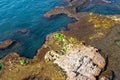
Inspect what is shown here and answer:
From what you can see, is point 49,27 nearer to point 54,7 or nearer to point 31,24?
point 31,24

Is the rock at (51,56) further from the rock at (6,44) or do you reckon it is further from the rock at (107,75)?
the rock at (6,44)

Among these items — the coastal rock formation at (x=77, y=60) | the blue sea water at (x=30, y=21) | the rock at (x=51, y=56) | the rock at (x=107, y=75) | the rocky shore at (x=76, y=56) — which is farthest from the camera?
the blue sea water at (x=30, y=21)

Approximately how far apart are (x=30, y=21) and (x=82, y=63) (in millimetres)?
14949

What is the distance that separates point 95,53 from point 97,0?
52.9ft

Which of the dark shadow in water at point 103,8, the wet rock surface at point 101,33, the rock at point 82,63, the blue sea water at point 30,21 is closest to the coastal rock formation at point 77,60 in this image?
the rock at point 82,63

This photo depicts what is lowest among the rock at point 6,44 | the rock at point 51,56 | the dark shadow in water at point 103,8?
the rock at point 6,44

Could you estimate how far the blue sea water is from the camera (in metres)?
35.4

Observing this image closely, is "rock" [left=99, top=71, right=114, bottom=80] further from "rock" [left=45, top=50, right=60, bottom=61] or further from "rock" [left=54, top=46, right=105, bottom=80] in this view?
"rock" [left=45, top=50, right=60, bottom=61]

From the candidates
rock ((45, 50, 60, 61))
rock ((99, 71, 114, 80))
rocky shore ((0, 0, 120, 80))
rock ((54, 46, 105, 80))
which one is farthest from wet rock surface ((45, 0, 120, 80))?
rock ((45, 50, 60, 61))

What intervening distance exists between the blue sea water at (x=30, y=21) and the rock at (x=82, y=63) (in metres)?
5.79

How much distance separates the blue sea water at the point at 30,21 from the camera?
116 feet

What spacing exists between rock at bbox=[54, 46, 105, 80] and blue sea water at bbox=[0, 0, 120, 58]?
5787 mm

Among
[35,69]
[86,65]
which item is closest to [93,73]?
[86,65]

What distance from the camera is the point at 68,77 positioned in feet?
89.9
